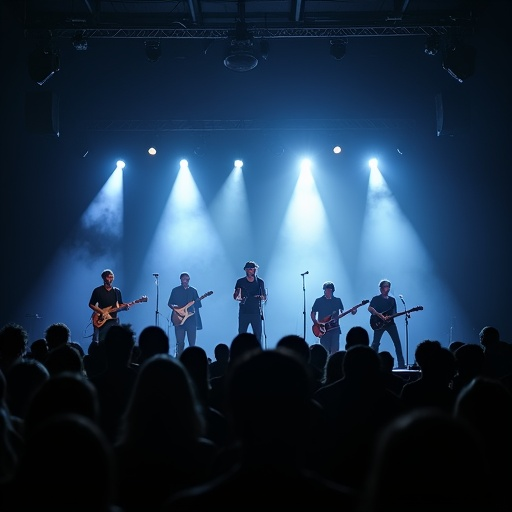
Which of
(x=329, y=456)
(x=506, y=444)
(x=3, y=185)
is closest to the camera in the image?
(x=506, y=444)

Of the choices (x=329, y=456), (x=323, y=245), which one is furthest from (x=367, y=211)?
(x=329, y=456)

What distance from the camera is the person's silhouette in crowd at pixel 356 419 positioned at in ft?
9.91

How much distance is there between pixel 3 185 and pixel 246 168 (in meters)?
5.84

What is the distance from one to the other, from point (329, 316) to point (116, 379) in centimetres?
880

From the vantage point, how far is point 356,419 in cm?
334

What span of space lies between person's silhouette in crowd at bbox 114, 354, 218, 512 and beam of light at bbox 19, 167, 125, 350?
44.1 feet

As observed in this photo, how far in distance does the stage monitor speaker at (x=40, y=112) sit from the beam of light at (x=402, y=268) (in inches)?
323

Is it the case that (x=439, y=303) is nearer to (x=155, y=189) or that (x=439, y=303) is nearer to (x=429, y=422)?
(x=155, y=189)

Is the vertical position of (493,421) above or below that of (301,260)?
below

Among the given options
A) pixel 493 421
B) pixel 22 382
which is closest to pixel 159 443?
pixel 493 421

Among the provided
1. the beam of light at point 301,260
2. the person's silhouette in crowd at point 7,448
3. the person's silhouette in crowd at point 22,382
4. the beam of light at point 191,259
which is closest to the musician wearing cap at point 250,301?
the beam of light at point 301,260

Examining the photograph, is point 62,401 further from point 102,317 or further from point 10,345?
point 102,317

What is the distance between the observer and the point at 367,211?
1627 centimetres

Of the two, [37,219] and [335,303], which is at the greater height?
[37,219]
